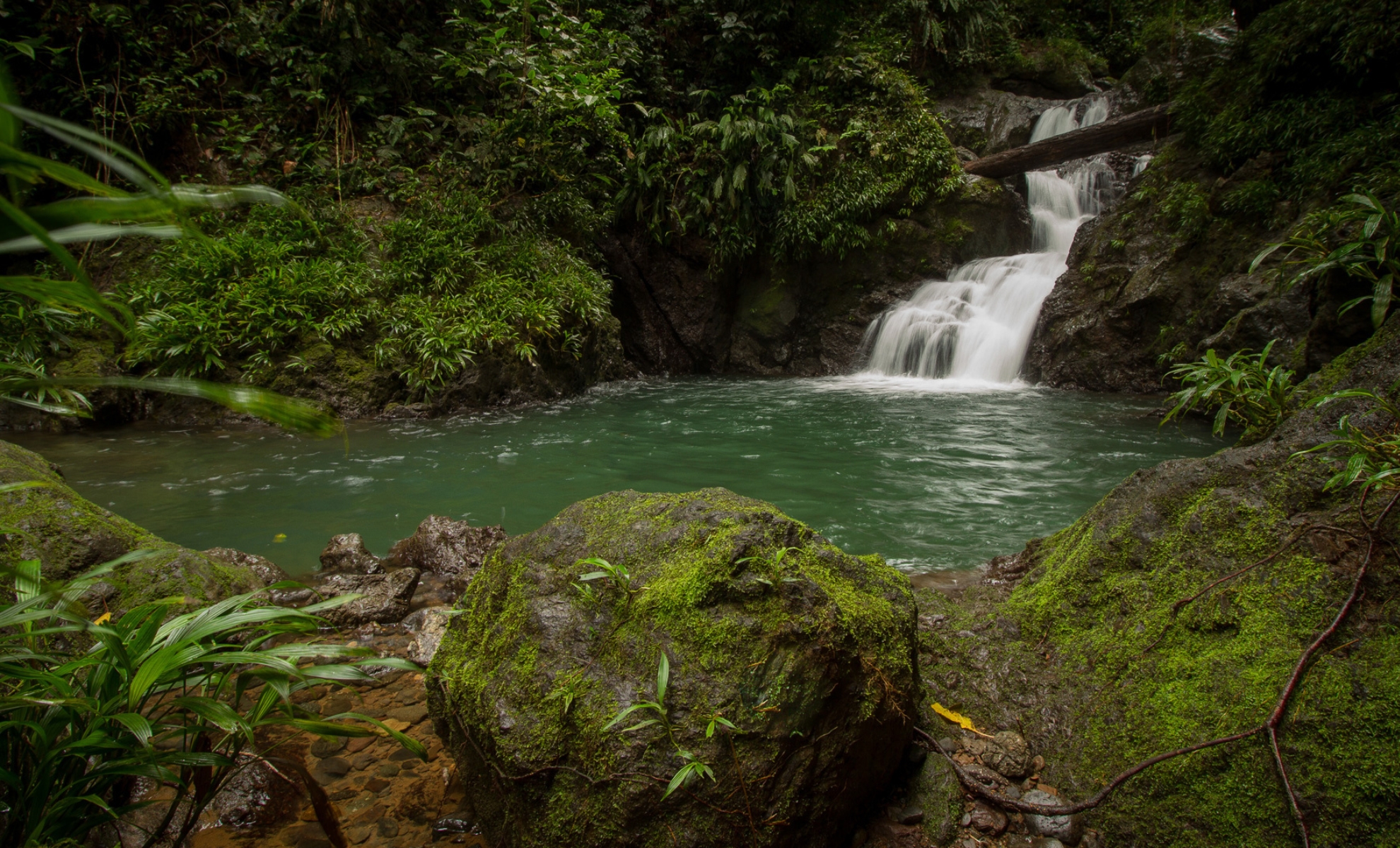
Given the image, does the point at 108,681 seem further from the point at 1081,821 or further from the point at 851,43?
the point at 851,43

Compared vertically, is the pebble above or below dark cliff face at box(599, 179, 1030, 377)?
below

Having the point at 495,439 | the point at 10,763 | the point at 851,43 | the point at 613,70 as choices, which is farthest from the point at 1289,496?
the point at 851,43

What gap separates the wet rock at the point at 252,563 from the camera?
11.9ft

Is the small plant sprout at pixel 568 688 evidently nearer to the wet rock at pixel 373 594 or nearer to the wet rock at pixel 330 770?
the wet rock at pixel 330 770

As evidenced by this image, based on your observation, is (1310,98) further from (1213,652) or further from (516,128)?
(516,128)

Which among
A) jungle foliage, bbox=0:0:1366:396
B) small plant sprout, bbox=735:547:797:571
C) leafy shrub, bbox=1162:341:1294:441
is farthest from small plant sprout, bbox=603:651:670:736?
jungle foliage, bbox=0:0:1366:396

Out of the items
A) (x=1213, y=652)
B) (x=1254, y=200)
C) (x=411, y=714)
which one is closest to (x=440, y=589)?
(x=411, y=714)

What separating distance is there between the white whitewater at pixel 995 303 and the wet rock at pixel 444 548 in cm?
979

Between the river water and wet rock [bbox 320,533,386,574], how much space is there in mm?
275

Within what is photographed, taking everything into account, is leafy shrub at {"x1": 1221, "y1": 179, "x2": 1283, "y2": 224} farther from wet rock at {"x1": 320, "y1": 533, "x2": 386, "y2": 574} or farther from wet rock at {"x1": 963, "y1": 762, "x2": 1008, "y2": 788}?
wet rock at {"x1": 320, "y1": 533, "x2": 386, "y2": 574}

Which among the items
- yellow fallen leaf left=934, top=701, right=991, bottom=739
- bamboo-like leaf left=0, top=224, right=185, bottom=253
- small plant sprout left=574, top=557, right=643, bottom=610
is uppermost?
bamboo-like leaf left=0, top=224, right=185, bottom=253

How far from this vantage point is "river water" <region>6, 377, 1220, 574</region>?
5047 millimetres

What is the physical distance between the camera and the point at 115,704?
1.23 meters

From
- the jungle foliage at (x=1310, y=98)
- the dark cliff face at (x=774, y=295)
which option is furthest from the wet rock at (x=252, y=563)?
the dark cliff face at (x=774, y=295)
